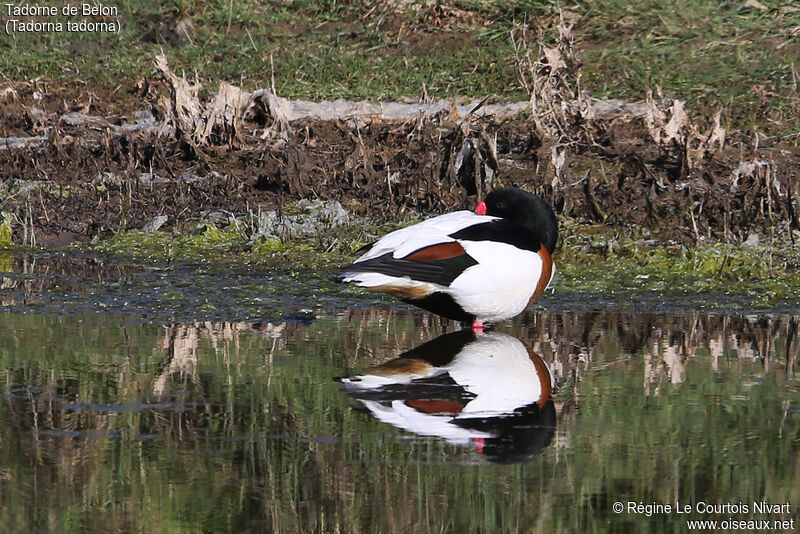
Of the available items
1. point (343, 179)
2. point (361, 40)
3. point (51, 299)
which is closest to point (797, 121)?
point (343, 179)

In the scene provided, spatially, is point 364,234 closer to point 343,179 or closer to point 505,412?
point 343,179

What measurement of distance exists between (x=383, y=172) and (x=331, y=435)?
22.1ft

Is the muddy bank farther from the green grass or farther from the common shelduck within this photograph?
the common shelduck

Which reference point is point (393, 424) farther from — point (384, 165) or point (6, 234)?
point (384, 165)

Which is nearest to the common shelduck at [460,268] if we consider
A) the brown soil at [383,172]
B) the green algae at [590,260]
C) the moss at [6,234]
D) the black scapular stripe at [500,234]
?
the black scapular stripe at [500,234]

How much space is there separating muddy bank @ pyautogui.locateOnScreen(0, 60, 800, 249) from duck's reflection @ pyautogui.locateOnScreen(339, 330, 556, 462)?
3.57 metres

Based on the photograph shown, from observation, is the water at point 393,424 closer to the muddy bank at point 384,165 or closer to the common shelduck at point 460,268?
the common shelduck at point 460,268

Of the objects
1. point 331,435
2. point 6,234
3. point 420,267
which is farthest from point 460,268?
point 6,234

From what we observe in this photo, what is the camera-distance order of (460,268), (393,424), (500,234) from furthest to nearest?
1. (500,234)
2. (460,268)
3. (393,424)

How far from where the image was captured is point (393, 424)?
242 inches

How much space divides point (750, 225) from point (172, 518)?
7.15m

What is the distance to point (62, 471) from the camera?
215 inches

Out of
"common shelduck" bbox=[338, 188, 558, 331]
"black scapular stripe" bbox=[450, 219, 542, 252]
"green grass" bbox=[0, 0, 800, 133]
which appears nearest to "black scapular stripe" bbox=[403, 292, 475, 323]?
"common shelduck" bbox=[338, 188, 558, 331]

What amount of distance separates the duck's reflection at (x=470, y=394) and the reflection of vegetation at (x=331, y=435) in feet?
0.37
